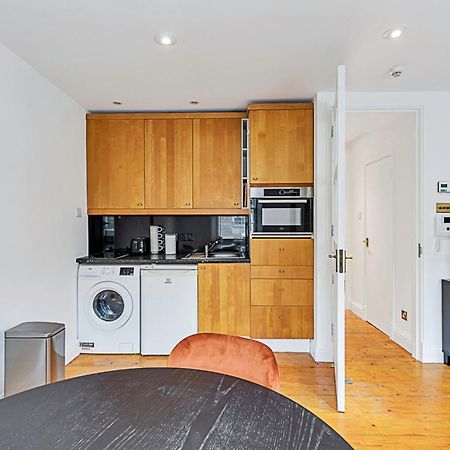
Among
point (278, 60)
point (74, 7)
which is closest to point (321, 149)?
point (278, 60)

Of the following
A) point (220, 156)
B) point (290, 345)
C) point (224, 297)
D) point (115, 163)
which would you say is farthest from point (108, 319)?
point (220, 156)

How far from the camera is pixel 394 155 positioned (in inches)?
158

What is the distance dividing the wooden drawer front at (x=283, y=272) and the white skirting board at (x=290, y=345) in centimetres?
64

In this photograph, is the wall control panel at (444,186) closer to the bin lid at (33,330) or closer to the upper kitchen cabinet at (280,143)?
the upper kitchen cabinet at (280,143)

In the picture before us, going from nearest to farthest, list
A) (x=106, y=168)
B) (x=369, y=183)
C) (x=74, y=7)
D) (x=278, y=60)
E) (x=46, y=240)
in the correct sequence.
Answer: (x=74, y=7) < (x=278, y=60) < (x=46, y=240) < (x=106, y=168) < (x=369, y=183)

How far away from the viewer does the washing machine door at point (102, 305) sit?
11.7 ft

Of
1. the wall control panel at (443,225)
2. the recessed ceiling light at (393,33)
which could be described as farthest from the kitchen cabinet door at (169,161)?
the wall control panel at (443,225)

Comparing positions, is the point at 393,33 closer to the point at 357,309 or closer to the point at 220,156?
the point at 220,156

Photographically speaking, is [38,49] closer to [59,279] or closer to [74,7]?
[74,7]

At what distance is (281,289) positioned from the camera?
140 inches

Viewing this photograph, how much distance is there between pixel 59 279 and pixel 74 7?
84.1 inches

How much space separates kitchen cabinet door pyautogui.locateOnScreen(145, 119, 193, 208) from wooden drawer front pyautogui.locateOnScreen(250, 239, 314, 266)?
0.84 m

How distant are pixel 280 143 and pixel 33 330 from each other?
2.50m

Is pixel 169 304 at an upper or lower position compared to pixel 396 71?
lower
